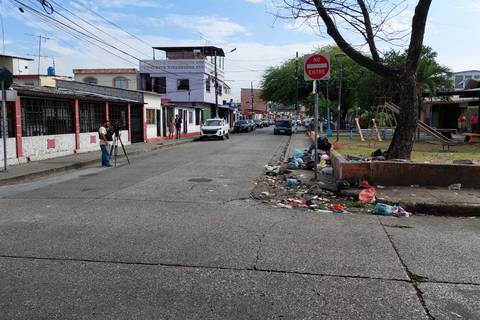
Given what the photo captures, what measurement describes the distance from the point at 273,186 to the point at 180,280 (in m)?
6.90

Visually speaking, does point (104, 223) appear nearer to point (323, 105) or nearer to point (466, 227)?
point (466, 227)

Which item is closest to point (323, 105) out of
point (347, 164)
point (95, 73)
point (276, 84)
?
point (276, 84)

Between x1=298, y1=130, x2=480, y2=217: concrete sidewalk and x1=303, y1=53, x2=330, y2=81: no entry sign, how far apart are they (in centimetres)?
303

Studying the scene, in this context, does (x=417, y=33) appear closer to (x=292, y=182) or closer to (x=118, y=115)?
(x=292, y=182)

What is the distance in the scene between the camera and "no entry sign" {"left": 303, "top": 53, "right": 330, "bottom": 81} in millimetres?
11203

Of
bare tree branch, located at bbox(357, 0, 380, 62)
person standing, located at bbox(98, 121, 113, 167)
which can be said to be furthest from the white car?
bare tree branch, located at bbox(357, 0, 380, 62)

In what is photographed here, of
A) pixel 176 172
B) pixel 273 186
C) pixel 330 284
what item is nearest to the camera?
pixel 330 284

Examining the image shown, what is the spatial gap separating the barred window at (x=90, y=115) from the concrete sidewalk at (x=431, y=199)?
1660cm

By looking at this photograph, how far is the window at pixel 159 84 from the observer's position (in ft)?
169

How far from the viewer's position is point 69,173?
611 inches

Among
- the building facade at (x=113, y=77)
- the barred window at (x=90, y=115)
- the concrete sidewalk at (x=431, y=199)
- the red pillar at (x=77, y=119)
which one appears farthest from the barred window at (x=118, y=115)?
the building facade at (x=113, y=77)

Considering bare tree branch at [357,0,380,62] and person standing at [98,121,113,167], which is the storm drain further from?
person standing at [98,121,113,167]

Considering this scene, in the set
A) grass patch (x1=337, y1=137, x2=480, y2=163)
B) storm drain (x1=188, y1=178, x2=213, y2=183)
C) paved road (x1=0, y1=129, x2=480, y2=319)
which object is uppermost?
grass patch (x1=337, y1=137, x2=480, y2=163)

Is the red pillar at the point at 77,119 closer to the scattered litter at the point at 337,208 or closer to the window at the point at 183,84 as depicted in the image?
the scattered litter at the point at 337,208
